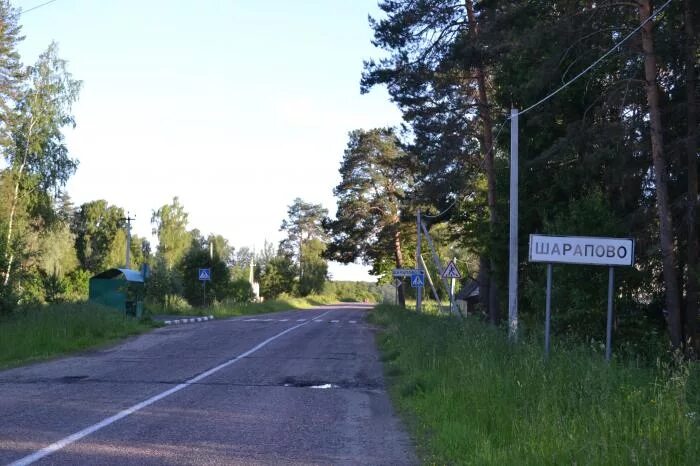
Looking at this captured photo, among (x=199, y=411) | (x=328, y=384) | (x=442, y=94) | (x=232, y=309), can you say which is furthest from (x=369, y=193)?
(x=199, y=411)

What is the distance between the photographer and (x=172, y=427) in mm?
8578

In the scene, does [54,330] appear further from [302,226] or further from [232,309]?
[302,226]

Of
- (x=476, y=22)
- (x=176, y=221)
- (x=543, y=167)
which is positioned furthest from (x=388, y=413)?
(x=176, y=221)

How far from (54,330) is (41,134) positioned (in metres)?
27.5

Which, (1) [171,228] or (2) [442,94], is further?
(1) [171,228]

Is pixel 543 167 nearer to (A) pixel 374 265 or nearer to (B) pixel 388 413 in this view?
(B) pixel 388 413

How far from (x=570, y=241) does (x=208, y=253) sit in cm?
5299

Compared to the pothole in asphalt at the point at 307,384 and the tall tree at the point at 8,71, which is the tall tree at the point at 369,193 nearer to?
the tall tree at the point at 8,71

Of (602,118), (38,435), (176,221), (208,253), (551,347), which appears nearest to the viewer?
(38,435)

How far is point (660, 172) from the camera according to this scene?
17.1 meters

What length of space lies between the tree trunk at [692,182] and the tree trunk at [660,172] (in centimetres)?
56

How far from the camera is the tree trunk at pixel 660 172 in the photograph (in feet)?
55.5

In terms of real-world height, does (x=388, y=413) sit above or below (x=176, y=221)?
below

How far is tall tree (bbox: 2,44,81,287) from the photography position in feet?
139
